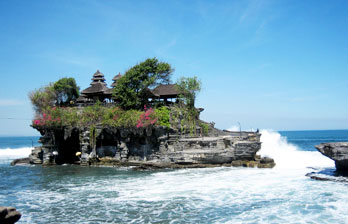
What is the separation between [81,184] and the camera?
22719 millimetres

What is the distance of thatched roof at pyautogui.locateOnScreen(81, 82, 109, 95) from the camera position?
37.5 metres

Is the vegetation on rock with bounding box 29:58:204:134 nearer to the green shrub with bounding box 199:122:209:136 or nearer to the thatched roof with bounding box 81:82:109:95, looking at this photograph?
the green shrub with bounding box 199:122:209:136

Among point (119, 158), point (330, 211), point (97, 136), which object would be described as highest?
point (97, 136)

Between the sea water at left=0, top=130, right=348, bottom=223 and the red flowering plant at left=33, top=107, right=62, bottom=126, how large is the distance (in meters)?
7.45

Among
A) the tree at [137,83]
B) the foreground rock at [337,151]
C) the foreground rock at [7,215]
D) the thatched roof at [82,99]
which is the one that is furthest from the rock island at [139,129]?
the foreground rock at [7,215]

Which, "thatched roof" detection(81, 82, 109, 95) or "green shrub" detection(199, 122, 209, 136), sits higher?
"thatched roof" detection(81, 82, 109, 95)

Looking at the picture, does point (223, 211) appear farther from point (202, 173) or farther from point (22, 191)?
point (22, 191)

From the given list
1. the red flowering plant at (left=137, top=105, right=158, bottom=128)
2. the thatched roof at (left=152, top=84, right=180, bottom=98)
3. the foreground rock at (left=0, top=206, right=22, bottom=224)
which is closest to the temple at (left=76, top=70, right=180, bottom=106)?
the thatched roof at (left=152, top=84, right=180, bottom=98)

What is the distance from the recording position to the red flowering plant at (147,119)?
31.1 meters

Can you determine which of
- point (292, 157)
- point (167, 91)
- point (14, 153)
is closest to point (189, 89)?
point (167, 91)

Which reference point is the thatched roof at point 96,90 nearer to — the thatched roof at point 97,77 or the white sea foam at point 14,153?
the thatched roof at point 97,77

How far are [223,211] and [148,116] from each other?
59.4 feet

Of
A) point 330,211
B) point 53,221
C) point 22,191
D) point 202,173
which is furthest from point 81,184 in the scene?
point 330,211

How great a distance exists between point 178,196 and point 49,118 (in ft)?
72.2
